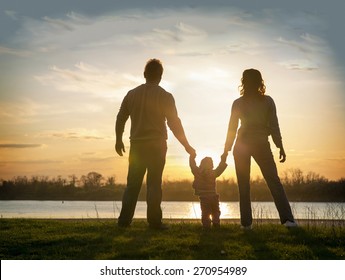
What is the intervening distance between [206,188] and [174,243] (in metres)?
1.92

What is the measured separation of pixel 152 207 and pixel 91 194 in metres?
95.2

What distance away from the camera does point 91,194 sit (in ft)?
340

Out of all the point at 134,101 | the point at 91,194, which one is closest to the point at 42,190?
the point at 91,194

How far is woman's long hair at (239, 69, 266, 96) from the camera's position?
10344 mm

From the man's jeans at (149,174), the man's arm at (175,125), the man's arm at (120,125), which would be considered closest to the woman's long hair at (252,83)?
the man's arm at (175,125)

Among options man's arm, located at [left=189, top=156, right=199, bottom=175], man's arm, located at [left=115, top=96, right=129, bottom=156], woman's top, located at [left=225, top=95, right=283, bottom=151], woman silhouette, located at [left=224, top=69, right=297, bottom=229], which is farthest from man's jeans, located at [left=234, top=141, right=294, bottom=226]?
man's arm, located at [left=115, top=96, right=129, bottom=156]

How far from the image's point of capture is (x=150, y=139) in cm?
1012

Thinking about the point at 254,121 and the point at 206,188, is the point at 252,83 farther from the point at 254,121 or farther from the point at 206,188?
the point at 206,188

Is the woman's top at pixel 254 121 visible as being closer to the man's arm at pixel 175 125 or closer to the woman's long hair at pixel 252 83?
the woman's long hair at pixel 252 83

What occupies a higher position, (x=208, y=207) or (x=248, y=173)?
Result: (x=248, y=173)

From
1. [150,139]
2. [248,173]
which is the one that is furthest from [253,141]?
[150,139]

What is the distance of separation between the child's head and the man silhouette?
0.29 m
